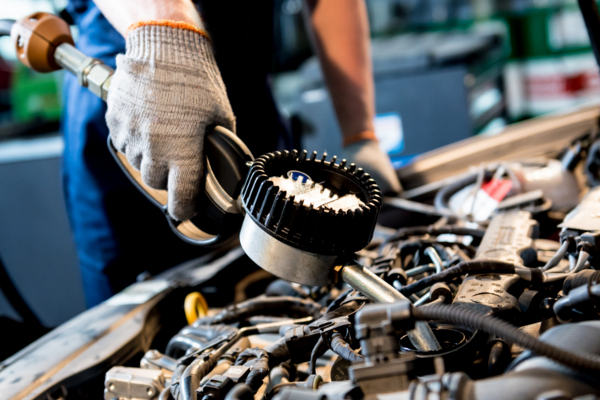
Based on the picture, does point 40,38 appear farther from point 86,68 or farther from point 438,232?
point 438,232

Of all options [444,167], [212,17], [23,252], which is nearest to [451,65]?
[444,167]

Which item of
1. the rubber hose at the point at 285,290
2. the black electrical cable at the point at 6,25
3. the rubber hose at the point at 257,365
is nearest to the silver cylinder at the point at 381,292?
the rubber hose at the point at 257,365

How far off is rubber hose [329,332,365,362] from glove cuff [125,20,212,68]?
395 mm

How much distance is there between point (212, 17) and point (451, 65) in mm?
1598

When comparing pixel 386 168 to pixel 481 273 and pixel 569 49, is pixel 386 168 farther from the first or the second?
pixel 569 49

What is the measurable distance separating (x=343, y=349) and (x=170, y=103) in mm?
373

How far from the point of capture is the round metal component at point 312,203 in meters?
0.48

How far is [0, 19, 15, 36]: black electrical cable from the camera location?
843 mm

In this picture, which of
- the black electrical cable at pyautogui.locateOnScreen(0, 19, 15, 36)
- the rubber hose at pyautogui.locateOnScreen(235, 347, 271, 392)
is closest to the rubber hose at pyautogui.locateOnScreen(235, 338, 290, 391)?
the rubber hose at pyautogui.locateOnScreen(235, 347, 271, 392)

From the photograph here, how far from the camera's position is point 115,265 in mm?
1190

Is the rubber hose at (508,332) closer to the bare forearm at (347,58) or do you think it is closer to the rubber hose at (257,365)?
the rubber hose at (257,365)

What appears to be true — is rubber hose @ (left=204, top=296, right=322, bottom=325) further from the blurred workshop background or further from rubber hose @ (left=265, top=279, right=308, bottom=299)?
the blurred workshop background

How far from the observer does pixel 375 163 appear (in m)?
1.17

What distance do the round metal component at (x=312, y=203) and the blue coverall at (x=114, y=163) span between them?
0.70m
